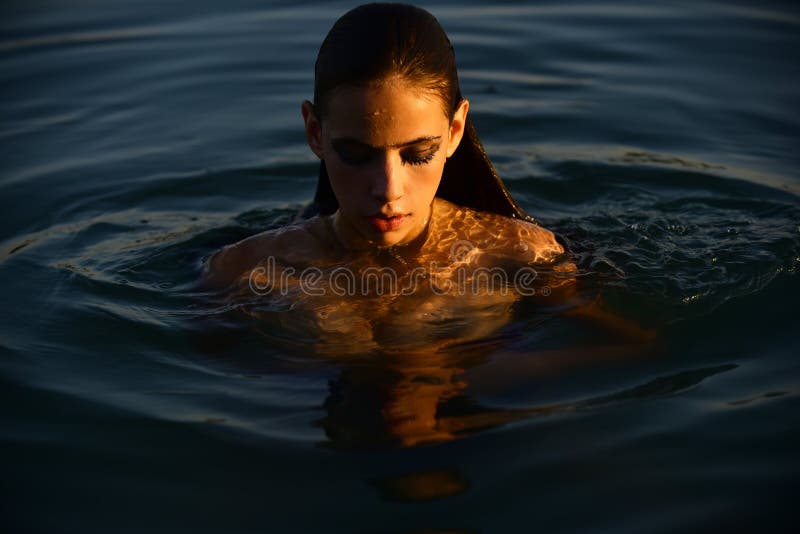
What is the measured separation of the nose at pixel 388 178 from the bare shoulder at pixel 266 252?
0.72 m

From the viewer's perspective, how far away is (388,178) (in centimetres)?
425

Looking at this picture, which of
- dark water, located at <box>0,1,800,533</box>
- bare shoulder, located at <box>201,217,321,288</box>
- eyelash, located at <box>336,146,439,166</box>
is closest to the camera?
dark water, located at <box>0,1,800,533</box>

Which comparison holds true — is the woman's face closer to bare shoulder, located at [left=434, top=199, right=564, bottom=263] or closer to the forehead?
the forehead

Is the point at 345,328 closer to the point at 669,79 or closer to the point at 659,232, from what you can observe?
the point at 659,232

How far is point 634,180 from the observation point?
263 inches

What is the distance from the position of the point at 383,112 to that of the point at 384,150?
157 mm

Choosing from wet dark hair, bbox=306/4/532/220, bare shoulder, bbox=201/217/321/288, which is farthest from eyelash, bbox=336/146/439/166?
bare shoulder, bbox=201/217/321/288

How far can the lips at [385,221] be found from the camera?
14.4ft

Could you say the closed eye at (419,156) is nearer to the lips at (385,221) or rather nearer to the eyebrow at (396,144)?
the eyebrow at (396,144)

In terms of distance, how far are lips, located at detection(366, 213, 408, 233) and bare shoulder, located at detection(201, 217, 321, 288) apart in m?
0.54

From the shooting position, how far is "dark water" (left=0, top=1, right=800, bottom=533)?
3.54m

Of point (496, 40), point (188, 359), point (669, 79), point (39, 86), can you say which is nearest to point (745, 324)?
point (188, 359)

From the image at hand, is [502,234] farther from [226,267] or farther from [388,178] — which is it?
[226,267]

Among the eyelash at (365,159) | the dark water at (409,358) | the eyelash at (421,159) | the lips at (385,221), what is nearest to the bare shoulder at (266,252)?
the dark water at (409,358)
